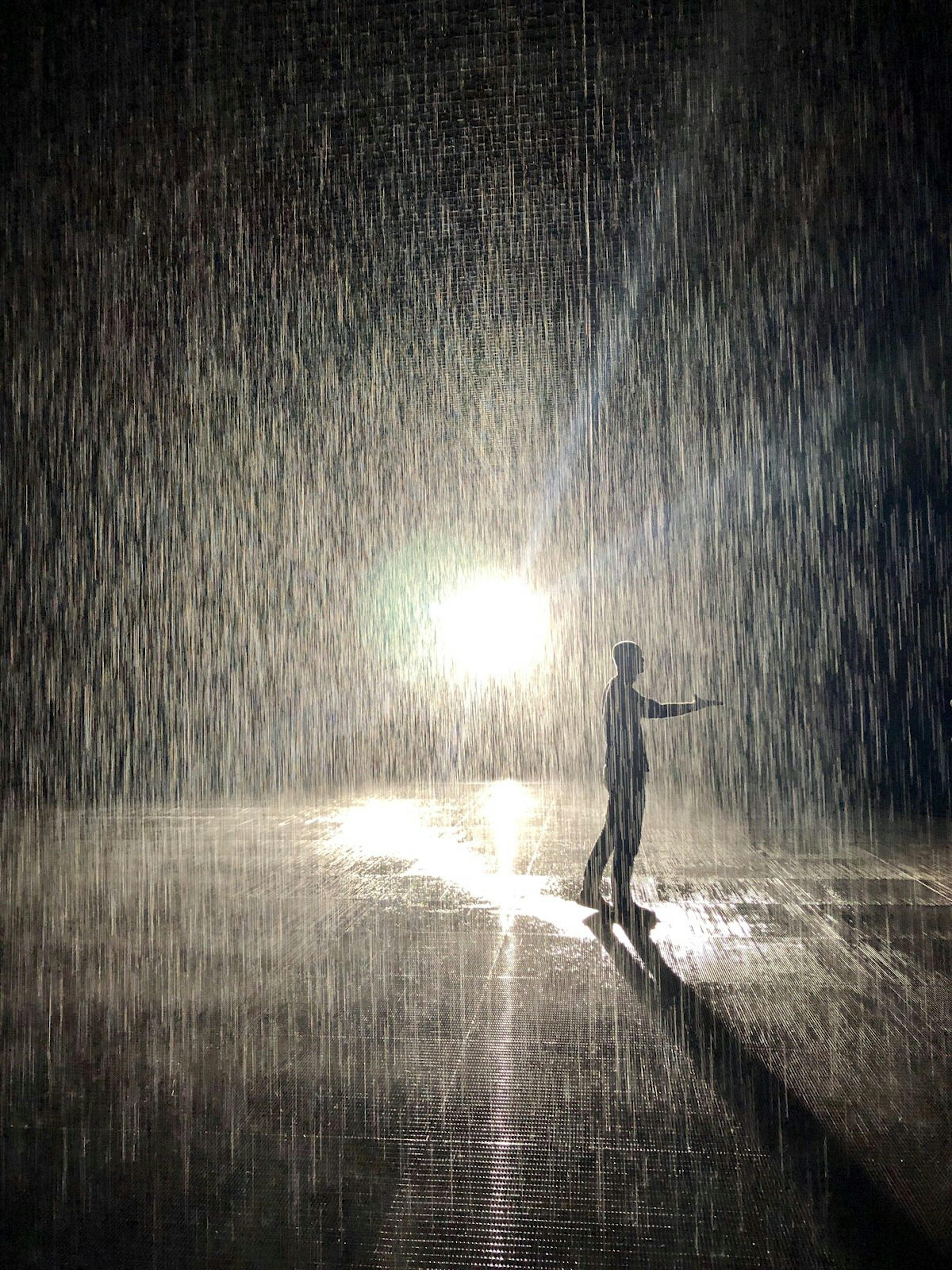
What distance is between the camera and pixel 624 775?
5.75m

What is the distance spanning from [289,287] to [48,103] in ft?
9.28

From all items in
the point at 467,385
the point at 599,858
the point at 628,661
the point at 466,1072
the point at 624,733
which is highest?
the point at 467,385

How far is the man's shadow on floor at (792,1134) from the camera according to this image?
7.20 feet

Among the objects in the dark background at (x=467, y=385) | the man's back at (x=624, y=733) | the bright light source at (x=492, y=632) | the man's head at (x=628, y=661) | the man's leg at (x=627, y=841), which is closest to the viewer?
the man's leg at (x=627, y=841)

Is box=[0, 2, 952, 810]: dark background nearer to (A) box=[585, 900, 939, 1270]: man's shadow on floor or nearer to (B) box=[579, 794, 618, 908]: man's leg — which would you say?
(B) box=[579, 794, 618, 908]: man's leg

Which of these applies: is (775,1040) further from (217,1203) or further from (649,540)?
(649,540)

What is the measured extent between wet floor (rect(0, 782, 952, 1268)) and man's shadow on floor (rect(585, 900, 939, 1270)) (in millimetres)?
13

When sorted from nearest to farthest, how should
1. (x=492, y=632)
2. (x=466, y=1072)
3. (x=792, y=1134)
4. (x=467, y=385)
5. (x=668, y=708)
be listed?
(x=792, y=1134) < (x=466, y=1072) < (x=668, y=708) < (x=467, y=385) < (x=492, y=632)

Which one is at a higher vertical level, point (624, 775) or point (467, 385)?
point (467, 385)

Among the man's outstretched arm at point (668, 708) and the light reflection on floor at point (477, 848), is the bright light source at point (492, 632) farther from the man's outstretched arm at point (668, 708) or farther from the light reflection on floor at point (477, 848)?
the man's outstretched arm at point (668, 708)

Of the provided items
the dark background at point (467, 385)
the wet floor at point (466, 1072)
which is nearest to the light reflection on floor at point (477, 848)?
the wet floor at point (466, 1072)

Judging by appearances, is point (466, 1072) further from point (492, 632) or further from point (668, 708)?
point (492, 632)

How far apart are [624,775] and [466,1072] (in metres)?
2.84

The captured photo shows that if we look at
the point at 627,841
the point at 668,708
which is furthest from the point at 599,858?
the point at 668,708
